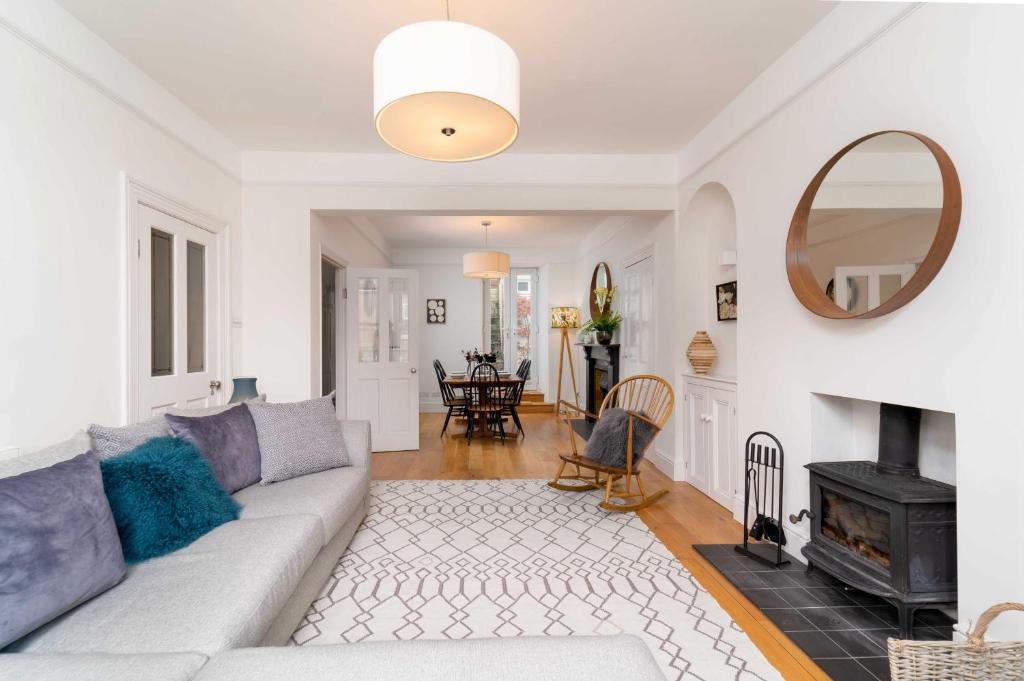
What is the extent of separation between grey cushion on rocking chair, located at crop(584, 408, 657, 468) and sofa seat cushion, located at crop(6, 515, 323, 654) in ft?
7.19

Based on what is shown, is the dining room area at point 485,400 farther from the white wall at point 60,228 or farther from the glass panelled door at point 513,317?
the white wall at point 60,228

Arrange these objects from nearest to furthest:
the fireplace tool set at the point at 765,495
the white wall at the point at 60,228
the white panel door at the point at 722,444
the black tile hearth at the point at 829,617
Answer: the black tile hearth at the point at 829,617, the white wall at the point at 60,228, the fireplace tool set at the point at 765,495, the white panel door at the point at 722,444

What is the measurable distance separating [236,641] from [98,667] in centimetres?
31

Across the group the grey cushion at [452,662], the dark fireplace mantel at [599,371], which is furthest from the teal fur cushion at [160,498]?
the dark fireplace mantel at [599,371]

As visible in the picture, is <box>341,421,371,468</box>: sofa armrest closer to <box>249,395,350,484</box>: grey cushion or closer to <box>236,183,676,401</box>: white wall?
<box>249,395,350,484</box>: grey cushion

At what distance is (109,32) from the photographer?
2592 millimetres

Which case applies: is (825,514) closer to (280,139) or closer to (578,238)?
(280,139)

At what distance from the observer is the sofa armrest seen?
10.2 feet

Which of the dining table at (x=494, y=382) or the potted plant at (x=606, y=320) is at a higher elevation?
the potted plant at (x=606, y=320)

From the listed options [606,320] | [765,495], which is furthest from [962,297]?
[606,320]

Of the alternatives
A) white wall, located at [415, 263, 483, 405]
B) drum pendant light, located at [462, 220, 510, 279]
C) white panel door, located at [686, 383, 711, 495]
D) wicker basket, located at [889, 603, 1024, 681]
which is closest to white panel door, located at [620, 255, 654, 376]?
white panel door, located at [686, 383, 711, 495]

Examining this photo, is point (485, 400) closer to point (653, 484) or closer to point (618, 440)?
point (653, 484)

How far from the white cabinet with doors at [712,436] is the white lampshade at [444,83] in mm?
2564

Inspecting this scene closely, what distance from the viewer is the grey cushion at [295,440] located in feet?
8.97
